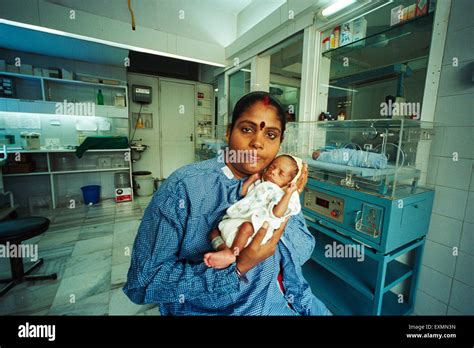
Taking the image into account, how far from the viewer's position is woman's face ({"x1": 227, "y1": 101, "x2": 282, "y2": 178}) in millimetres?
710

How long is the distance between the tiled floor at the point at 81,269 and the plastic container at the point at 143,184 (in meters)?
0.97

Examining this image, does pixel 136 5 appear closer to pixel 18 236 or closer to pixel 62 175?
pixel 18 236

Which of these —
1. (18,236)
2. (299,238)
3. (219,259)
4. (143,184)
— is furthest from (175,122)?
(219,259)

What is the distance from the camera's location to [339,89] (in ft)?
7.55

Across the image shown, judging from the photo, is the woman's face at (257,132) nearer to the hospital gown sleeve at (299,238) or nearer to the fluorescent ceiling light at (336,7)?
the hospital gown sleeve at (299,238)

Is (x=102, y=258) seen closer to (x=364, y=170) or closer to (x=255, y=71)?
(x=364, y=170)

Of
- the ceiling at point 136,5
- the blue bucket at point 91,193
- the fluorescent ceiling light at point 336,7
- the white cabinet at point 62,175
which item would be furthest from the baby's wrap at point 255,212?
the blue bucket at point 91,193

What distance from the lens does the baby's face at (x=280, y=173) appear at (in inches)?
33.0

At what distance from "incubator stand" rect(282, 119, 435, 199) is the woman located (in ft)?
2.95

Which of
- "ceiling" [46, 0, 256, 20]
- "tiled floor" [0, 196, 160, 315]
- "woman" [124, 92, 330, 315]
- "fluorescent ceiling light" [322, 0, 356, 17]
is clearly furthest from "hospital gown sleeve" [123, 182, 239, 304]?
"ceiling" [46, 0, 256, 20]

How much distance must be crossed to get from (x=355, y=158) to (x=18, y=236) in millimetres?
2730

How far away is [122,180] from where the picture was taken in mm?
4438

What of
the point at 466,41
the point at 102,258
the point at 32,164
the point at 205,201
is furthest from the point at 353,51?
the point at 32,164

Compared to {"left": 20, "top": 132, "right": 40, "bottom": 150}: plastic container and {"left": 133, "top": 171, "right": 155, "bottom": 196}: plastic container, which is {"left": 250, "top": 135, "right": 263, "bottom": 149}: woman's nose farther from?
{"left": 20, "top": 132, "right": 40, "bottom": 150}: plastic container
